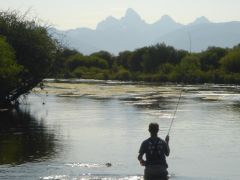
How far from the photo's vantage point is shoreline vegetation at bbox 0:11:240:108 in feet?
171

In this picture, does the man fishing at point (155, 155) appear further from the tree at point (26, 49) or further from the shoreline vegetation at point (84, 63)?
the tree at point (26, 49)

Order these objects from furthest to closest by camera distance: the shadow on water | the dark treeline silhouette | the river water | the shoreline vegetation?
the dark treeline silhouette, the shoreline vegetation, the shadow on water, the river water

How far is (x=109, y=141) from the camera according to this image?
29.9 m

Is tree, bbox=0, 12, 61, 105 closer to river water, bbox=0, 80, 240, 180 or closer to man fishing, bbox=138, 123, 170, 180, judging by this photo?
river water, bbox=0, 80, 240, 180

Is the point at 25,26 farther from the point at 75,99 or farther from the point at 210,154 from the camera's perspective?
the point at 210,154

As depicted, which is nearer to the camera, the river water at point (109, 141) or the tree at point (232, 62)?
the river water at point (109, 141)

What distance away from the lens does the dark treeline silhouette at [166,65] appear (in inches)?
4762

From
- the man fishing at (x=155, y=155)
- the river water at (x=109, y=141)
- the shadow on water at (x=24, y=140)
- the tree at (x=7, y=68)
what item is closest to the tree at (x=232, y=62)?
the river water at (x=109, y=141)

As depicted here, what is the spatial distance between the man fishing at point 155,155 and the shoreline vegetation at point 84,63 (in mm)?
8208

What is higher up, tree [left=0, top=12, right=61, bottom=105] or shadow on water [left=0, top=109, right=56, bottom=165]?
tree [left=0, top=12, right=61, bottom=105]

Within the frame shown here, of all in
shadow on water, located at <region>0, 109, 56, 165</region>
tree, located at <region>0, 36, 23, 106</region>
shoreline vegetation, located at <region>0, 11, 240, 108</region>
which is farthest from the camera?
shoreline vegetation, located at <region>0, 11, 240, 108</region>

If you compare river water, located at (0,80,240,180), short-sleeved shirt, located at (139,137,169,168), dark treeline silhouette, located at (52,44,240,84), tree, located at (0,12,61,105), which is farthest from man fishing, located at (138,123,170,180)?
dark treeline silhouette, located at (52,44,240,84)

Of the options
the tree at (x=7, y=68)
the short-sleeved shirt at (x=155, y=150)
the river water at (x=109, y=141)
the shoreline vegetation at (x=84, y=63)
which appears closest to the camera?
the short-sleeved shirt at (x=155, y=150)

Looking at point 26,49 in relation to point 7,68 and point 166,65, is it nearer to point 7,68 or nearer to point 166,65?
point 7,68
